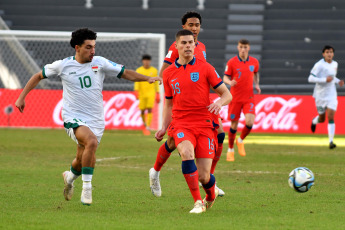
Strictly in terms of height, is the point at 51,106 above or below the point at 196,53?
below

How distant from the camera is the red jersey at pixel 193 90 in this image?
705cm

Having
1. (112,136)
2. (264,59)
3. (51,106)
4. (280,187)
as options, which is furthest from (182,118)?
(264,59)

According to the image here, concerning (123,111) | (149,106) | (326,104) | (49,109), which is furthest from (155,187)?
(49,109)

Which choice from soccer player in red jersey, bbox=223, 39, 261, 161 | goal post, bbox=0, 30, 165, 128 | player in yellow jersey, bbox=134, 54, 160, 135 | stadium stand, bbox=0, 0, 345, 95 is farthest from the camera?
stadium stand, bbox=0, 0, 345, 95

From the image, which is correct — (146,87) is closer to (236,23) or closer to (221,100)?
(236,23)

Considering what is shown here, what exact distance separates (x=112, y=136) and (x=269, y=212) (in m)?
12.6

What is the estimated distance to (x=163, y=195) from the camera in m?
8.09

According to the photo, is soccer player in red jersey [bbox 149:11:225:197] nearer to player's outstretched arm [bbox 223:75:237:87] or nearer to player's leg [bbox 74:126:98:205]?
player's leg [bbox 74:126:98:205]

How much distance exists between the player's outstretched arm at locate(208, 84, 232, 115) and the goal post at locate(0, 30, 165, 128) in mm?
15540

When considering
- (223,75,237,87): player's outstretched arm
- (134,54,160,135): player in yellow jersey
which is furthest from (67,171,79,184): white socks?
(134,54,160,135): player in yellow jersey

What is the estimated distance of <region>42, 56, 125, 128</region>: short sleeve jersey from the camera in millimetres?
7609

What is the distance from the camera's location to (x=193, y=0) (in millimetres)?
28031

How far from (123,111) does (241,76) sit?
9053 mm

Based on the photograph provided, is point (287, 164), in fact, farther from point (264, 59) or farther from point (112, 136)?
point (264, 59)
